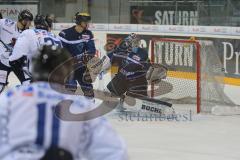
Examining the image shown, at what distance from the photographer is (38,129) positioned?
2.14m

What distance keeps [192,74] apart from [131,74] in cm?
134

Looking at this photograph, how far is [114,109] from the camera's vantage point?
8445 millimetres

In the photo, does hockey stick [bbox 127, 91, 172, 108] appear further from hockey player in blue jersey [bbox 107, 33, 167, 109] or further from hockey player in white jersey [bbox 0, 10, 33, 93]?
hockey player in white jersey [bbox 0, 10, 33, 93]

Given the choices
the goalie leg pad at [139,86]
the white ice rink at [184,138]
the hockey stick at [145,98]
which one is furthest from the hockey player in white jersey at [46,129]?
the goalie leg pad at [139,86]

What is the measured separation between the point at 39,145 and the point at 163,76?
701 cm

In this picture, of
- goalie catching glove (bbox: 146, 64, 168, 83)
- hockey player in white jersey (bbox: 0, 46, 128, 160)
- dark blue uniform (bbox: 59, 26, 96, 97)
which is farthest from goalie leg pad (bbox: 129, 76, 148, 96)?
hockey player in white jersey (bbox: 0, 46, 128, 160)

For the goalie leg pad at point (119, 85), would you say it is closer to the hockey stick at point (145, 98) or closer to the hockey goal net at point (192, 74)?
the hockey stick at point (145, 98)

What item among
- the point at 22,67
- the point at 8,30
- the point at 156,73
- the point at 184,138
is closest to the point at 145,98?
the point at 156,73

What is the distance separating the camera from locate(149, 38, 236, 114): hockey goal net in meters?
8.70

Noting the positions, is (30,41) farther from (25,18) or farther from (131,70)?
(131,70)

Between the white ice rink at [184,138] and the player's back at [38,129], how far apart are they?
3377 mm

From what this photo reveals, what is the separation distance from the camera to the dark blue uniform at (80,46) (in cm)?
797

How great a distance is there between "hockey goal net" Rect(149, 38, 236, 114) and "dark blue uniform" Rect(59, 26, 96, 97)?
113 cm

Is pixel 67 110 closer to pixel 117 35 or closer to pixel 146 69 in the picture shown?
pixel 146 69
